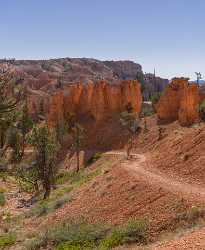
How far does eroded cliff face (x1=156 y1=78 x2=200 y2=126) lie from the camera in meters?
59.4

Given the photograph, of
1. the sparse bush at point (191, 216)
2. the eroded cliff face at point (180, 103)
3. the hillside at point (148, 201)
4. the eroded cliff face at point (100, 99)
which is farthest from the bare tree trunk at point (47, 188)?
the eroded cliff face at point (100, 99)

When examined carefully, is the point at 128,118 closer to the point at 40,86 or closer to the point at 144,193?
the point at 144,193

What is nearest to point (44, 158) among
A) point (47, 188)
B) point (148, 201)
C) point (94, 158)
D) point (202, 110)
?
point (47, 188)

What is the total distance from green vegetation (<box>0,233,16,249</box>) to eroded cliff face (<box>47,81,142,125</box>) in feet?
145

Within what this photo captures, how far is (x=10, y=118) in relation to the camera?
1912 centimetres

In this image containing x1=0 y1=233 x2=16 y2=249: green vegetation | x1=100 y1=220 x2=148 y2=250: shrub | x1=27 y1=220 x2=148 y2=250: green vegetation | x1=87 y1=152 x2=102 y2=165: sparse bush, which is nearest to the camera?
x1=100 y1=220 x2=148 y2=250: shrub

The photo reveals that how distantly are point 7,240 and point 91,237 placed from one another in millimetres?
5026

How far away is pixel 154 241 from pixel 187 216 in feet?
5.83

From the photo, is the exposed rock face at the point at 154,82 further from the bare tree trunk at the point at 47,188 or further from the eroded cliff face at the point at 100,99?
the bare tree trunk at the point at 47,188

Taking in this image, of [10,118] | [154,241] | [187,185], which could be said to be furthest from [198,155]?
[10,118]

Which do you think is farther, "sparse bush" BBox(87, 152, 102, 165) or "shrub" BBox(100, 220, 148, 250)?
"sparse bush" BBox(87, 152, 102, 165)

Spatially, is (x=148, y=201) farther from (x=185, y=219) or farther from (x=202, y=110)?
(x=202, y=110)

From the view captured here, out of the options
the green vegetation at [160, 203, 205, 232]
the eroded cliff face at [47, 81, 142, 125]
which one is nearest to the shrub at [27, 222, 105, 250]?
the green vegetation at [160, 203, 205, 232]

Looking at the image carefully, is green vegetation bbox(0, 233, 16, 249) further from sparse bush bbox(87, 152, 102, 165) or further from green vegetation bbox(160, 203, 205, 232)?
Result: sparse bush bbox(87, 152, 102, 165)
